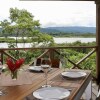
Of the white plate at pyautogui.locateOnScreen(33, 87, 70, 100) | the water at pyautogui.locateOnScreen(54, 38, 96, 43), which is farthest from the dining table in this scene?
the water at pyautogui.locateOnScreen(54, 38, 96, 43)

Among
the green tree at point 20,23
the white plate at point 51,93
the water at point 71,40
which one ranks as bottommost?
the white plate at point 51,93

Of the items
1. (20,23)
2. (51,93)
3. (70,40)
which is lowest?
(51,93)

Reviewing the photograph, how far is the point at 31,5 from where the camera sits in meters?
8.04

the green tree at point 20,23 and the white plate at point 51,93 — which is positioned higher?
the green tree at point 20,23

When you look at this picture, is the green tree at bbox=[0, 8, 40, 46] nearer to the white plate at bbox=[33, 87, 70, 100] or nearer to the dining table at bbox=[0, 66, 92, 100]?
the dining table at bbox=[0, 66, 92, 100]

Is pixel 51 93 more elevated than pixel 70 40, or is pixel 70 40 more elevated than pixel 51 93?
pixel 70 40

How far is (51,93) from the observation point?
1.79 metres

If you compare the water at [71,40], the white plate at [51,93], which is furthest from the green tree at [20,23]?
the white plate at [51,93]

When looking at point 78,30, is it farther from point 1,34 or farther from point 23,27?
point 1,34

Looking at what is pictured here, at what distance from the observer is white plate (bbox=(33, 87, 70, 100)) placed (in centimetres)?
169

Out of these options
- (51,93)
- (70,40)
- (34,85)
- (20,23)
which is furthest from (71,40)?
(51,93)

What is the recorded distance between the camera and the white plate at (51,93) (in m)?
1.69

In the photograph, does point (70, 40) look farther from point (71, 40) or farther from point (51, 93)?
point (51, 93)

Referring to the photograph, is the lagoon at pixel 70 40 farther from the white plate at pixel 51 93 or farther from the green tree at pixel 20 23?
the white plate at pixel 51 93
